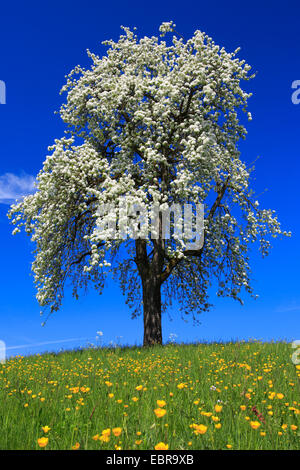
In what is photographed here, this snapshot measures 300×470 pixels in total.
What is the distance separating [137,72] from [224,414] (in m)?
16.1

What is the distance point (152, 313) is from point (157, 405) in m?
10.7

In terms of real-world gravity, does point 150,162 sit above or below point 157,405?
above

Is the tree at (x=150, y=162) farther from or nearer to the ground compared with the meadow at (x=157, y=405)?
farther from the ground

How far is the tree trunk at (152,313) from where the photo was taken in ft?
54.4

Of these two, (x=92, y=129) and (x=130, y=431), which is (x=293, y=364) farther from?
(x=92, y=129)

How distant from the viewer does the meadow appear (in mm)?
4441

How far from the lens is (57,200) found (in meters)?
16.1

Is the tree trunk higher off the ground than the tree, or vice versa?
the tree

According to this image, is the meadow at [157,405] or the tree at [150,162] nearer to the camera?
the meadow at [157,405]

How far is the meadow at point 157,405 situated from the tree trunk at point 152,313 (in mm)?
4560

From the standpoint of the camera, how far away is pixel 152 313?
16.8 meters

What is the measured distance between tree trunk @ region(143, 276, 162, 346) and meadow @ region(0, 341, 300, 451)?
456 centimetres
